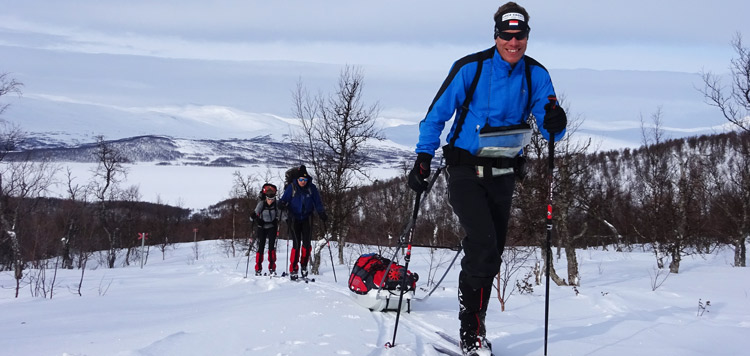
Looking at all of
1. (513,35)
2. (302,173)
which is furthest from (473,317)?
(302,173)

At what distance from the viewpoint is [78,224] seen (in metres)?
49.0

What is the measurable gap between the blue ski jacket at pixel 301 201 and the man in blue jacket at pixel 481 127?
618cm

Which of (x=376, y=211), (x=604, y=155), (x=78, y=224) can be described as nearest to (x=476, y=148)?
(x=376, y=211)

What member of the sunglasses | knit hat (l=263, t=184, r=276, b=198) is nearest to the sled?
the sunglasses

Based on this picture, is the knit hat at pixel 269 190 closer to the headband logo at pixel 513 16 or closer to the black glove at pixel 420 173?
the black glove at pixel 420 173

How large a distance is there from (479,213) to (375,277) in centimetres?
268

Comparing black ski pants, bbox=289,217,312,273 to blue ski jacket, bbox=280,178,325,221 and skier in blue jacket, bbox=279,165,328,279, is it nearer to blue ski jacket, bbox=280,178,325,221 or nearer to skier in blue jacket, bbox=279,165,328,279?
skier in blue jacket, bbox=279,165,328,279

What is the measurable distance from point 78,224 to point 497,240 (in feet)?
179

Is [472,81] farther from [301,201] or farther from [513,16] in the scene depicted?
[301,201]

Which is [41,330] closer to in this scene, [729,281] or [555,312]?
[555,312]

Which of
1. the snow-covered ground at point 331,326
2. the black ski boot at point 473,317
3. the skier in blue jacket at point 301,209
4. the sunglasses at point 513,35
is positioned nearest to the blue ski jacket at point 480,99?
the sunglasses at point 513,35

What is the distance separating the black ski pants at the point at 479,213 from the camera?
3336 millimetres

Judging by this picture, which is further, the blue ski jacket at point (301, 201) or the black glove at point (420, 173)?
the blue ski jacket at point (301, 201)

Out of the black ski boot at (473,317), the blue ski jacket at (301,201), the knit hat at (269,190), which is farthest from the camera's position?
the knit hat at (269,190)
